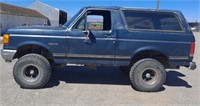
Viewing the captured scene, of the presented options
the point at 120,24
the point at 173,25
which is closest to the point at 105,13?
the point at 120,24

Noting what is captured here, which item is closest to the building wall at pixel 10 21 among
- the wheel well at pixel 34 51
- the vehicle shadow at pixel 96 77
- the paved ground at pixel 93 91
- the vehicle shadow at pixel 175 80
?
the paved ground at pixel 93 91

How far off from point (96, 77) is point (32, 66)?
2178 mm

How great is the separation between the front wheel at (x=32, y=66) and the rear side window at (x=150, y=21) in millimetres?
2383

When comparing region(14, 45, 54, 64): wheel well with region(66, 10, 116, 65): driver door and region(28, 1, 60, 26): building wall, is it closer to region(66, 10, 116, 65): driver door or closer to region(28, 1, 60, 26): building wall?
region(66, 10, 116, 65): driver door

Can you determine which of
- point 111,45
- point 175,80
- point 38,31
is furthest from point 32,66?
point 175,80

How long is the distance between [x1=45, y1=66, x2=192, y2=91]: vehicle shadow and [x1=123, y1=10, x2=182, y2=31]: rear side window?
167cm

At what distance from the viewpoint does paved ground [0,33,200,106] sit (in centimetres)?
570

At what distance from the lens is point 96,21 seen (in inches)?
295

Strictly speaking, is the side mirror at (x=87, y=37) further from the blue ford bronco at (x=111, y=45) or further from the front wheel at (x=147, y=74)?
the front wheel at (x=147, y=74)

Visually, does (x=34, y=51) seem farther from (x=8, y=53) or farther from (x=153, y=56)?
(x=153, y=56)

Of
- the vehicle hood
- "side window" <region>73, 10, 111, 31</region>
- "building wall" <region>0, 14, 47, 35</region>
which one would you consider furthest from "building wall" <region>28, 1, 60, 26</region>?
the vehicle hood

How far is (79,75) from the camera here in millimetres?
8258

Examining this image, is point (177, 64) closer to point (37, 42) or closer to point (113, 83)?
point (113, 83)

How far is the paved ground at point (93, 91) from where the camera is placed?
570cm
